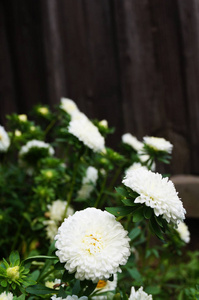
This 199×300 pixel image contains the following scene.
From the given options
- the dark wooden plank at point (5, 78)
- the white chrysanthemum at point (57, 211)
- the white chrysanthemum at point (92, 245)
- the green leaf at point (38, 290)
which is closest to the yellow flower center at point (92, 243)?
the white chrysanthemum at point (92, 245)

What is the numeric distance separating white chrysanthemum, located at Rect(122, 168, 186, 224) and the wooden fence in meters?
1.18

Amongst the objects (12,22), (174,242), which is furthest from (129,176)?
(12,22)

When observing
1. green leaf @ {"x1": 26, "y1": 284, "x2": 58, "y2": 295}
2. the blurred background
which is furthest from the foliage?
the blurred background

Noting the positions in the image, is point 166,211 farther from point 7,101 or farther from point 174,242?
point 7,101

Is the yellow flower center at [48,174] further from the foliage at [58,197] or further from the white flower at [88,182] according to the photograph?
the white flower at [88,182]

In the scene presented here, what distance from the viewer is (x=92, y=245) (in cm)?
62

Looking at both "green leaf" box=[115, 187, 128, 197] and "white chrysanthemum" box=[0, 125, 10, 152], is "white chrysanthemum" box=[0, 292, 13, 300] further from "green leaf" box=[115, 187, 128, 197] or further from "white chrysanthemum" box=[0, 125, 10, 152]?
"white chrysanthemum" box=[0, 125, 10, 152]

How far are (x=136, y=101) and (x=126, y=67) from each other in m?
0.18

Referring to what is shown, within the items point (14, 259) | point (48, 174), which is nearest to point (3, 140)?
point (48, 174)

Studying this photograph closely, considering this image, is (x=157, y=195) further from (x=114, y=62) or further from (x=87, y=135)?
(x=114, y=62)

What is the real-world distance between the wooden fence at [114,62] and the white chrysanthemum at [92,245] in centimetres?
124

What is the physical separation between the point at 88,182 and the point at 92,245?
74 cm

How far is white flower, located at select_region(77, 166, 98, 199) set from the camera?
4.38 feet

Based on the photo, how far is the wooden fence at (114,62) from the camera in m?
1.79
